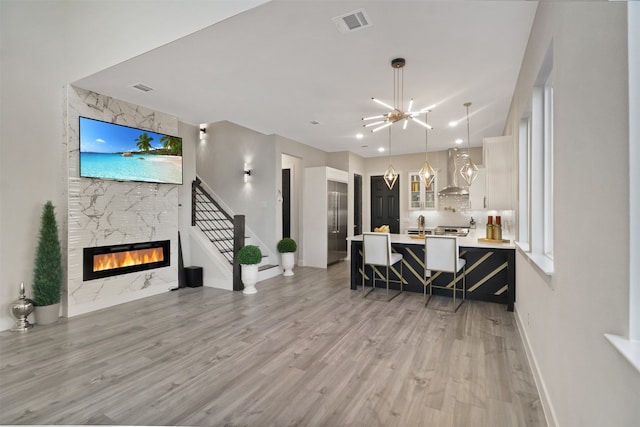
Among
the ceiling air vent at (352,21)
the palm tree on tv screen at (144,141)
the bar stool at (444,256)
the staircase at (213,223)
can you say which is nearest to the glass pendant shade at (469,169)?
the bar stool at (444,256)

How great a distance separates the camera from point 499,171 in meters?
4.20

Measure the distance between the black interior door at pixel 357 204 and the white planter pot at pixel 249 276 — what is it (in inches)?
163

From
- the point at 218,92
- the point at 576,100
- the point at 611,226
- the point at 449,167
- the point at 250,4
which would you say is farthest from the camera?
the point at 449,167

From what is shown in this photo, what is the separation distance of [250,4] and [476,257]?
425cm

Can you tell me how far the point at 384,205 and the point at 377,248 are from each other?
4.55 metres

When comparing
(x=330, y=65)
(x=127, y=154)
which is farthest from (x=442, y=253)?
(x=127, y=154)

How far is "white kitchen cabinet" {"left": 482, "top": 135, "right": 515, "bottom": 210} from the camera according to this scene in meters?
4.09

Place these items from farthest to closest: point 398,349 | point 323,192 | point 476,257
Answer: point 323,192 → point 476,257 → point 398,349

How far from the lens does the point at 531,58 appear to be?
2.67 metres

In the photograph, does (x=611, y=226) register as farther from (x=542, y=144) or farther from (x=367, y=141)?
(x=367, y=141)

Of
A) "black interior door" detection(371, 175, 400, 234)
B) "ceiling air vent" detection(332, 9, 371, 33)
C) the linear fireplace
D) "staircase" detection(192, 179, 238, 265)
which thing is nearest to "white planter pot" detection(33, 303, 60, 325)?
the linear fireplace

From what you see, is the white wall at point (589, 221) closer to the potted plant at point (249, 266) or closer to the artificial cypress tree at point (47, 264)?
the potted plant at point (249, 266)

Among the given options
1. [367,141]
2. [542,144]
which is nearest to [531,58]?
[542,144]

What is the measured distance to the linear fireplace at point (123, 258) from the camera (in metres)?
4.16
